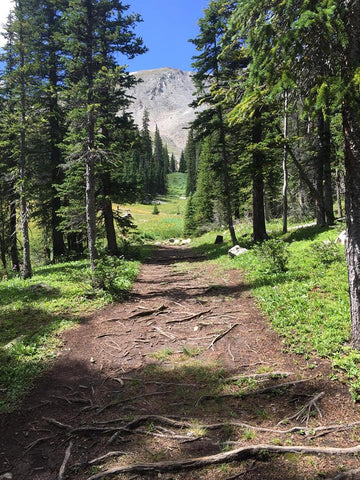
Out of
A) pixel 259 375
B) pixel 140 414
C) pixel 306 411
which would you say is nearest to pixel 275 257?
pixel 259 375

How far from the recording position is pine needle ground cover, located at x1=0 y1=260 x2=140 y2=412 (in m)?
6.14

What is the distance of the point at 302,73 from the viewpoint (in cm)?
560

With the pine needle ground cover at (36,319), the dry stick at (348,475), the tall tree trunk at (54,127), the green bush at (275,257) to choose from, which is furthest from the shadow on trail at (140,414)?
the tall tree trunk at (54,127)

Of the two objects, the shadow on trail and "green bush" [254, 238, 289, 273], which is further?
"green bush" [254, 238, 289, 273]

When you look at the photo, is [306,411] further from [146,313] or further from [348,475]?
[146,313]

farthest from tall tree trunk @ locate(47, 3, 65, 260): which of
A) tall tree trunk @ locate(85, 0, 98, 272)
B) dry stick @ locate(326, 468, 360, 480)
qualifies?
dry stick @ locate(326, 468, 360, 480)

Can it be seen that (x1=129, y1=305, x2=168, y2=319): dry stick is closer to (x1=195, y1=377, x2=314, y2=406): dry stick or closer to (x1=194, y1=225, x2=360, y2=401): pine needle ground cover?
(x1=194, y1=225, x2=360, y2=401): pine needle ground cover

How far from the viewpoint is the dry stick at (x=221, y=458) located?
3.50m

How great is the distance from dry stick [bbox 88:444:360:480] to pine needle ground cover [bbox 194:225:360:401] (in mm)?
1247

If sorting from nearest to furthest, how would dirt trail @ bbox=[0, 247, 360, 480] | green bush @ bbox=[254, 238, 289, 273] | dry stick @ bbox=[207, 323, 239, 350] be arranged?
dirt trail @ bbox=[0, 247, 360, 480], dry stick @ bbox=[207, 323, 239, 350], green bush @ bbox=[254, 238, 289, 273]

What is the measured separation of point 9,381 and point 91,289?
17.3 ft

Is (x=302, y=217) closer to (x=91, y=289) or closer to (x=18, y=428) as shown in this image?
(x=91, y=289)

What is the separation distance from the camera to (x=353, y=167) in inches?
193

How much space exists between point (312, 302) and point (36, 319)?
815 cm
